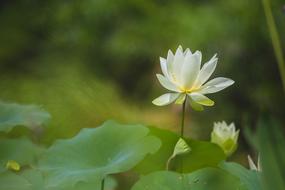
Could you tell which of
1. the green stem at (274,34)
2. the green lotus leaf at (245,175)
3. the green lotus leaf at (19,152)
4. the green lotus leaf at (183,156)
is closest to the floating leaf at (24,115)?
the green lotus leaf at (19,152)

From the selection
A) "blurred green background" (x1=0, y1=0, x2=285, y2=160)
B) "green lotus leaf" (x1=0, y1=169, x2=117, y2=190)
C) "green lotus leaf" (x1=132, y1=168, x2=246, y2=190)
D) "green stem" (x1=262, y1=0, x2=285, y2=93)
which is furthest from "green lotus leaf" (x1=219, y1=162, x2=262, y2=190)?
"blurred green background" (x1=0, y1=0, x2=285, y2=160)

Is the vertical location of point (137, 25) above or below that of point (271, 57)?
above

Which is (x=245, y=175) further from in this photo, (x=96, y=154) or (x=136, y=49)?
(x=136, y=49)

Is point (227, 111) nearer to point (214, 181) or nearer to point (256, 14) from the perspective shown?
point (256, 14)

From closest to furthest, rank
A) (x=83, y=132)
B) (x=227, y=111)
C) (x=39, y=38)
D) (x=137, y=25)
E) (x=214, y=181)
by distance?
(x=214, y=181) < (x=83, y=132) < (x=227, y=111) < (x=137, y=25) < (x=39, y=38)

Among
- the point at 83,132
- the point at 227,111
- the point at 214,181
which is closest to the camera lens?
the point at 214,181

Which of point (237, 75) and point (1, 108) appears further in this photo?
point (237, 75)

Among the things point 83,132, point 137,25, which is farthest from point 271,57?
point 83,132

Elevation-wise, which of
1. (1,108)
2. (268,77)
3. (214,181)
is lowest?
(214,181)
